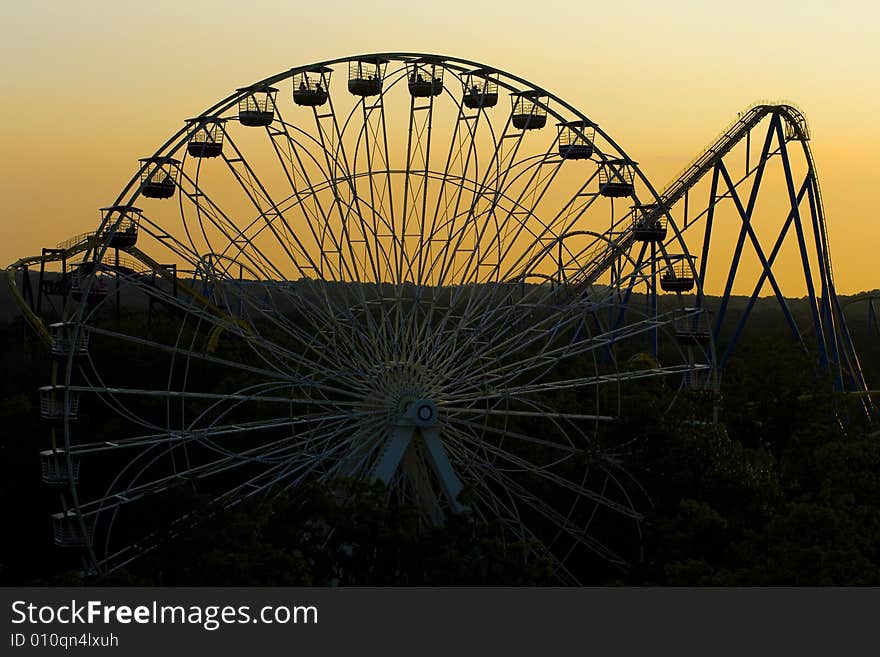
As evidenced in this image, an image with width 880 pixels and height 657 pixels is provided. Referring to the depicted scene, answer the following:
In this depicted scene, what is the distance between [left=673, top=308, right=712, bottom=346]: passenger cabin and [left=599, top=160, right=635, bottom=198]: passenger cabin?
3.51 meters

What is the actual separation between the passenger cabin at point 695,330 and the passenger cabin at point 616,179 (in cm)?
351

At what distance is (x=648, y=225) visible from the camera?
43312 mm

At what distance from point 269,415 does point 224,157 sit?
664 inches

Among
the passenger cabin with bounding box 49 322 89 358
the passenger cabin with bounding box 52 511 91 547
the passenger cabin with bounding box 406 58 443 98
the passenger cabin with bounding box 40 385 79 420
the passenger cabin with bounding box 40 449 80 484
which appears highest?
the passenger cabin with bounding box 406 58 443 98

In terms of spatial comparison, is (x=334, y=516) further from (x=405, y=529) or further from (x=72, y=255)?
(x=72, y=255)

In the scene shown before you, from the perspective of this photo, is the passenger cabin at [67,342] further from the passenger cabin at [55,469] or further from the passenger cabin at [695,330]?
the passenger cabin at [695,330]

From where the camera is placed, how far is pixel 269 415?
2202 inches

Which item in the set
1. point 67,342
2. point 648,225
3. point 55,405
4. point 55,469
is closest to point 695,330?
point 648,225

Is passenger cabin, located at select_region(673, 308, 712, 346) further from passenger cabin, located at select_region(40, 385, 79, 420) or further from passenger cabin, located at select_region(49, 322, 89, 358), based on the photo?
passenger cabin, located at select_region(40, 385, 79, 420)

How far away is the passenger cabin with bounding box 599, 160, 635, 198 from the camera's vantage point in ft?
140

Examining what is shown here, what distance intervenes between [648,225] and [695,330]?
9.95 feet

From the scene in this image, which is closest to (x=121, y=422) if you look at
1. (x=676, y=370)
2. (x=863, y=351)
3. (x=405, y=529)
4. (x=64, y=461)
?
(x=64, y=461)

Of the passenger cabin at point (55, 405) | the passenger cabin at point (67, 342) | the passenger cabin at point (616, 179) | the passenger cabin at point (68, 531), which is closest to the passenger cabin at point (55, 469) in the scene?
the passenger cabin at point (68, 531)

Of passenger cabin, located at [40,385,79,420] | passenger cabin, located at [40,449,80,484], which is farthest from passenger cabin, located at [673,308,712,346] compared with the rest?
passenger cabin, located at [40,449,80,484]
